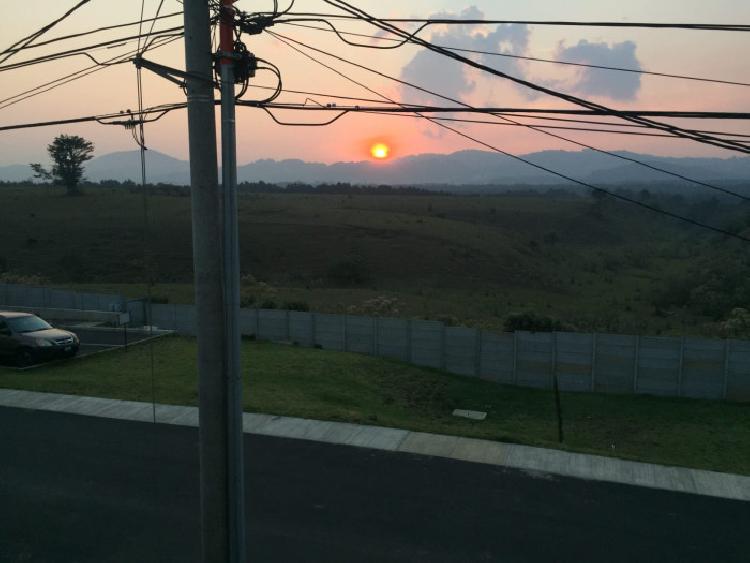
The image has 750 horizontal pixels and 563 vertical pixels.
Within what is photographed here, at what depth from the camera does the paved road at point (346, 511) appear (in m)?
8.95

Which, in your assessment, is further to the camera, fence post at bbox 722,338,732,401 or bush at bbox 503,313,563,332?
bush at bbox 503,313,563,332

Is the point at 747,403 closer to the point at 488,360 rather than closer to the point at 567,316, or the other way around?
the point at 488,360

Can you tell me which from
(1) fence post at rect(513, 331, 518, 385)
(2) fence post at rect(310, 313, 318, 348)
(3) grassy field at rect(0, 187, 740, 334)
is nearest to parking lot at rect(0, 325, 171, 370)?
(2) fence post at rect(310, 313, 318, 348)

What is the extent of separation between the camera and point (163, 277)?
52656 mm

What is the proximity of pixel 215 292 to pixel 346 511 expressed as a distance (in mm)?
5594

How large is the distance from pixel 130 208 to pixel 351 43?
76.6m

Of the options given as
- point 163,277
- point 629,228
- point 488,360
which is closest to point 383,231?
point 163,277

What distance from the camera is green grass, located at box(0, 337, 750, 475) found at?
15.9m

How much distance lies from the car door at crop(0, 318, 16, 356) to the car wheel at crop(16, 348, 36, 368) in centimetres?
30

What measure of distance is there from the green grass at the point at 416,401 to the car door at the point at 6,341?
111 centimetres

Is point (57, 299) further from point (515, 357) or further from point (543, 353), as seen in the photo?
point (543, 353)

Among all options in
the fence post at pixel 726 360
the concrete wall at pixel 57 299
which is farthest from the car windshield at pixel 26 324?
the fence post at pixel 726 360

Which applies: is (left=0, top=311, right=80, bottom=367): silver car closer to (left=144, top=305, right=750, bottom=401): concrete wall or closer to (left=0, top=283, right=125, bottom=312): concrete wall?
(left=144, top=305, right=750, bottom=401): concrete wall

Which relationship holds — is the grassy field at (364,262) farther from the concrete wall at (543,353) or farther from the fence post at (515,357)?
the fence post at (515,357)
